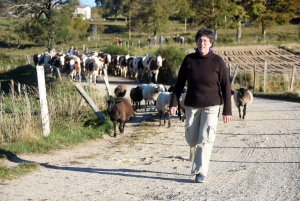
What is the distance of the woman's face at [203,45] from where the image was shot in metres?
7.75

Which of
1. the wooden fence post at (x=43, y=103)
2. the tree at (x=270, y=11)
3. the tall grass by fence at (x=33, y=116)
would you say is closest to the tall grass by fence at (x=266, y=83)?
the tall grass by fence at (x=33, y=116)

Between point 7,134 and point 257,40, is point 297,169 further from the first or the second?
point 257,40

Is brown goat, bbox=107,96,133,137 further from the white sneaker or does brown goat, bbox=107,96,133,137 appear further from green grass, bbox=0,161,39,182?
the white sneaker

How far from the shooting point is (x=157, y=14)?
213 ft

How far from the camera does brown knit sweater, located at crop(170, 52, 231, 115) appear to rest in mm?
7828

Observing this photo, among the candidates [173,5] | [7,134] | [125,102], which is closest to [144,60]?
[125,102]

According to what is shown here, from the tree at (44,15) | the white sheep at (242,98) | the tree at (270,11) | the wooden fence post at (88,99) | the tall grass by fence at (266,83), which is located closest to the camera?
the wooden fence post at (88,99)

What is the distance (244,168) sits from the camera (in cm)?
909

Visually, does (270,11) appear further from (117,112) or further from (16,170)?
(16,170)

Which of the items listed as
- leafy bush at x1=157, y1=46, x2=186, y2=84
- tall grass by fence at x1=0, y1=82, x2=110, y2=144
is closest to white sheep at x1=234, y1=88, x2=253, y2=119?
tall grass by fence at x1=0, y1=82, x2=110, y2=144

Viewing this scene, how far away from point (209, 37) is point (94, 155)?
426 cm

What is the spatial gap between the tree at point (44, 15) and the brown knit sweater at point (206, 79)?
3229cm

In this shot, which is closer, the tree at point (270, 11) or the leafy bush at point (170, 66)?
the leafy bush at point (170, 66)

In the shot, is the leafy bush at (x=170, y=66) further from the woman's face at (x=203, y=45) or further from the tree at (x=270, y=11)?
the tree at (x=270, y=11)
